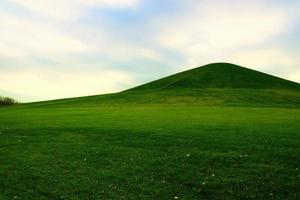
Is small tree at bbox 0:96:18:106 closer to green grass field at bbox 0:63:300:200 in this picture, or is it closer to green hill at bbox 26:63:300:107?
green hill at bbox 26:63:300:107

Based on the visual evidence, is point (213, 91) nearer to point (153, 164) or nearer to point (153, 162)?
point (153, 162)

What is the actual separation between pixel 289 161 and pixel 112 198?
30.9 ft

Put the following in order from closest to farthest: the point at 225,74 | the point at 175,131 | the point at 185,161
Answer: the point at 185,161 < the point at 175,131 < the point at 225,74

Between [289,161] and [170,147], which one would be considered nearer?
[289,161]

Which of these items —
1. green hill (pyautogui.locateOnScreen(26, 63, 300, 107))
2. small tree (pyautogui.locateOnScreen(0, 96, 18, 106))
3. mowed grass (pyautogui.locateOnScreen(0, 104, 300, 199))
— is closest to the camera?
mowed grass (pyautogui.locateOnScreen(0, 104, 300, 199))

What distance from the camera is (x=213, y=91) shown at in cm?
8525

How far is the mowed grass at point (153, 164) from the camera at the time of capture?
16.5m

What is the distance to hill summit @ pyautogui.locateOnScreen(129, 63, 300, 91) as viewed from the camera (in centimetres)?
10750

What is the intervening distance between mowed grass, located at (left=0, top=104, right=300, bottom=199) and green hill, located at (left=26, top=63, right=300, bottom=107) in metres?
39.7

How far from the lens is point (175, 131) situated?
29.4 meters

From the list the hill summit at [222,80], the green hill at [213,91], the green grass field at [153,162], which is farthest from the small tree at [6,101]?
the green grass field at [153,162]

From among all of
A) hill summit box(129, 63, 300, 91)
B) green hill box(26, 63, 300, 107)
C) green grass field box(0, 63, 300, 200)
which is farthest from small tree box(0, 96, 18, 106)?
green grass field box(0, 63, 300, 200)

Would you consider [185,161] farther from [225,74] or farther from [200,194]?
[225,74]

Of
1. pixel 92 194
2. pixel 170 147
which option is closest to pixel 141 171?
pixel 92 194
